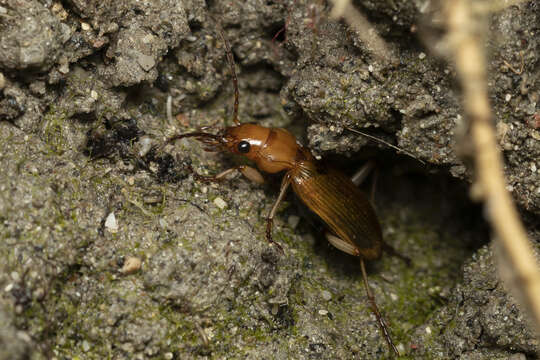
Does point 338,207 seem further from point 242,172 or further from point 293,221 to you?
point 242,172

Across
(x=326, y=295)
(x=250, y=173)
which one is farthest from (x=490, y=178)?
(x=250, y=173)

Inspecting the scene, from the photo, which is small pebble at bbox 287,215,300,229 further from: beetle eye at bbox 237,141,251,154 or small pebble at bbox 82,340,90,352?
small pebble at bbox 82,340,90,352

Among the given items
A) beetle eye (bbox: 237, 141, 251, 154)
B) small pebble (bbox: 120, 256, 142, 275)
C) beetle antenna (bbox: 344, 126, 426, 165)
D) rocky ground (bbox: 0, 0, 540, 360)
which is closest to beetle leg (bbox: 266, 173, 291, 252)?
rocky ground (bbox: 0, 0, 540, 360)

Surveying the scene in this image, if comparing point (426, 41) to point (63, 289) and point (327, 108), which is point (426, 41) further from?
point (63, 289)

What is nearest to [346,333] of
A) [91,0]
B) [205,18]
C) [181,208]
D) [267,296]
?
[267,296]

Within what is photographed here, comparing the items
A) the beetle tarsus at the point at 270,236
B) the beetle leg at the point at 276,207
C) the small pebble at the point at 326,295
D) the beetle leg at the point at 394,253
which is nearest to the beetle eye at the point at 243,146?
the beetle leg at the point at 276,207
